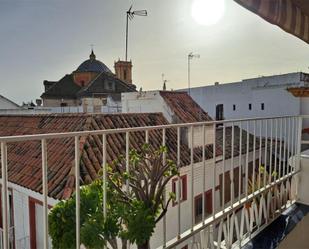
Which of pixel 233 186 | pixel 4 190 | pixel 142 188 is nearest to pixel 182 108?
pixel 233 186

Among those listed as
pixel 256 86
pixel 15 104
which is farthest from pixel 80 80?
pixel 256 86

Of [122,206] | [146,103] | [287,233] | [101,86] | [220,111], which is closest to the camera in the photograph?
[122,206]

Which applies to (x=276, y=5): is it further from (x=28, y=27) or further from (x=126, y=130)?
(x=28, y=27)

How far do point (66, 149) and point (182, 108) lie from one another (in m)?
4.50

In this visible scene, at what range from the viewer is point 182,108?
8.87 m

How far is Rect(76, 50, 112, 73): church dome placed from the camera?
23.8 m

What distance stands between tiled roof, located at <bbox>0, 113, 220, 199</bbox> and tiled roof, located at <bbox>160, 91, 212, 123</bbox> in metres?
0.78

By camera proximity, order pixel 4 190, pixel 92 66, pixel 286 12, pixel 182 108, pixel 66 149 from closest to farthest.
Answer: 1. pixel 4 190
2. pixel 286 12
3. pixel 66 149
4. pixel 182 108
5. pixel 92 66

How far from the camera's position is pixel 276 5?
4.57 feet

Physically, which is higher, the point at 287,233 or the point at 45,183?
the point at 45,183

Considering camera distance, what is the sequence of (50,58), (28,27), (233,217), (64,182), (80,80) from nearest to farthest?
(233,217)
(64,182)
(28,27)
(50,58)
(80,80)

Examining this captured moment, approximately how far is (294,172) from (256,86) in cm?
1238

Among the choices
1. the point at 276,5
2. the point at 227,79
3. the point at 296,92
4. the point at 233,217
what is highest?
the point at 227,79

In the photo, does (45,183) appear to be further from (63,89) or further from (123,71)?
(63,89)
